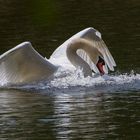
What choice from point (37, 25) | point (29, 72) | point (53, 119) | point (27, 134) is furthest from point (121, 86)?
point (37, 25)

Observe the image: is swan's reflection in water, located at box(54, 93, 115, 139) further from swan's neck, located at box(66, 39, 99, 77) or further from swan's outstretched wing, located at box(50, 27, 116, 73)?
swan's outstretched wing, located at box(50, 27, 116, 73)

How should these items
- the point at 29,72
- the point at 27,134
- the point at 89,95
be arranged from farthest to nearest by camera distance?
the point at 29,72 < the point at 89,95 < the point at 27,134

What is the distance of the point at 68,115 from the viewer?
12.7m

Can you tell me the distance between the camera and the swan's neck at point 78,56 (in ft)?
55.5

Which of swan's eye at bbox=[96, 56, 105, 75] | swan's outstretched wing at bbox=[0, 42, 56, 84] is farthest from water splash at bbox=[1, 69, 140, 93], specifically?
swan's eye at bbox=[96, 56, 105, 75]

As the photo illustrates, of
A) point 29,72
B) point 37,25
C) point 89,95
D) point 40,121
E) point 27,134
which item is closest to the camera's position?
point 27,134

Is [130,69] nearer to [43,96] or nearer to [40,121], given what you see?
[43,96]

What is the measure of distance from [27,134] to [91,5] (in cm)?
1939

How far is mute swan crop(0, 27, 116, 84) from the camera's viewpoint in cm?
1576

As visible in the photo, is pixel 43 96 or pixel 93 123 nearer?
pixel 93 123

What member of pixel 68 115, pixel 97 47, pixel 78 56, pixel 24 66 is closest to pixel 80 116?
pixel 68 115

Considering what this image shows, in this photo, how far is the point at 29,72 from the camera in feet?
54.2

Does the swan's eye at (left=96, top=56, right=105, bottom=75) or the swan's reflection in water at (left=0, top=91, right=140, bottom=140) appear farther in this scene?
the swan's eye at (left=96, top=56, right=105, bottom=75)

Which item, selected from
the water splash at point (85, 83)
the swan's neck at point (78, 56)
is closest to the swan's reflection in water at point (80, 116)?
the water splash at point (85, 83)
